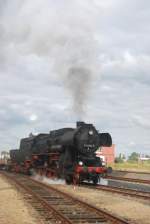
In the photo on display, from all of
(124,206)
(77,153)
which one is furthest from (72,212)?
(77,153)

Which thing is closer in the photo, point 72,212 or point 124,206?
point 72,212

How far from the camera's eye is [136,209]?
15000mm

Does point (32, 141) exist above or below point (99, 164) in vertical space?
above

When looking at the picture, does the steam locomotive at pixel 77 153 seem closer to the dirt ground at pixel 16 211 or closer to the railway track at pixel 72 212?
the dirt ground at pixel 16 211

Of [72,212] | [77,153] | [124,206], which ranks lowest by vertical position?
[72,212]

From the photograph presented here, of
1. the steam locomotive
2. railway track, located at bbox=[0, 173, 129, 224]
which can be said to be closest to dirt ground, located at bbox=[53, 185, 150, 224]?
railway track, located at bbox=[0, 173, 129, 224]

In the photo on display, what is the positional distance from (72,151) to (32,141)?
10.3m

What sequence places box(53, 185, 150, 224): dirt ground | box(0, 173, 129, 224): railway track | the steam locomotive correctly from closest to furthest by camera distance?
1. box(0, 173, 129, 224): railway track
2. box(53, 185, 150, 224): dirt ground
3. the steam locomotive

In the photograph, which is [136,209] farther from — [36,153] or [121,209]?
[36,153]

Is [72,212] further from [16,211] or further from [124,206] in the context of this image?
[124,206]

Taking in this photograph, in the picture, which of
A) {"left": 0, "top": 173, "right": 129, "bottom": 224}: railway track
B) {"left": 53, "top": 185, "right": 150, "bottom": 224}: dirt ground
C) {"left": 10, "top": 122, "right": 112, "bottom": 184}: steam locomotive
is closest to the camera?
{"left": 0, "top": 173, "right": 129, "bottom": 224}: railway track

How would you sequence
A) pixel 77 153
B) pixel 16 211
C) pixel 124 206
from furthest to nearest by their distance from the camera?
pixel 77 153 < pixel 124 206 < pixel 16 211

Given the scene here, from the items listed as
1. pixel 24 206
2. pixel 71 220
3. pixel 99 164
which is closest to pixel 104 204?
pixel 24 206

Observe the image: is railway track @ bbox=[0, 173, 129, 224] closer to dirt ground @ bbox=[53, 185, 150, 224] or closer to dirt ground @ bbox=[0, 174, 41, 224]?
dirt ground @ bbox=[0, 174, 41, 224]
